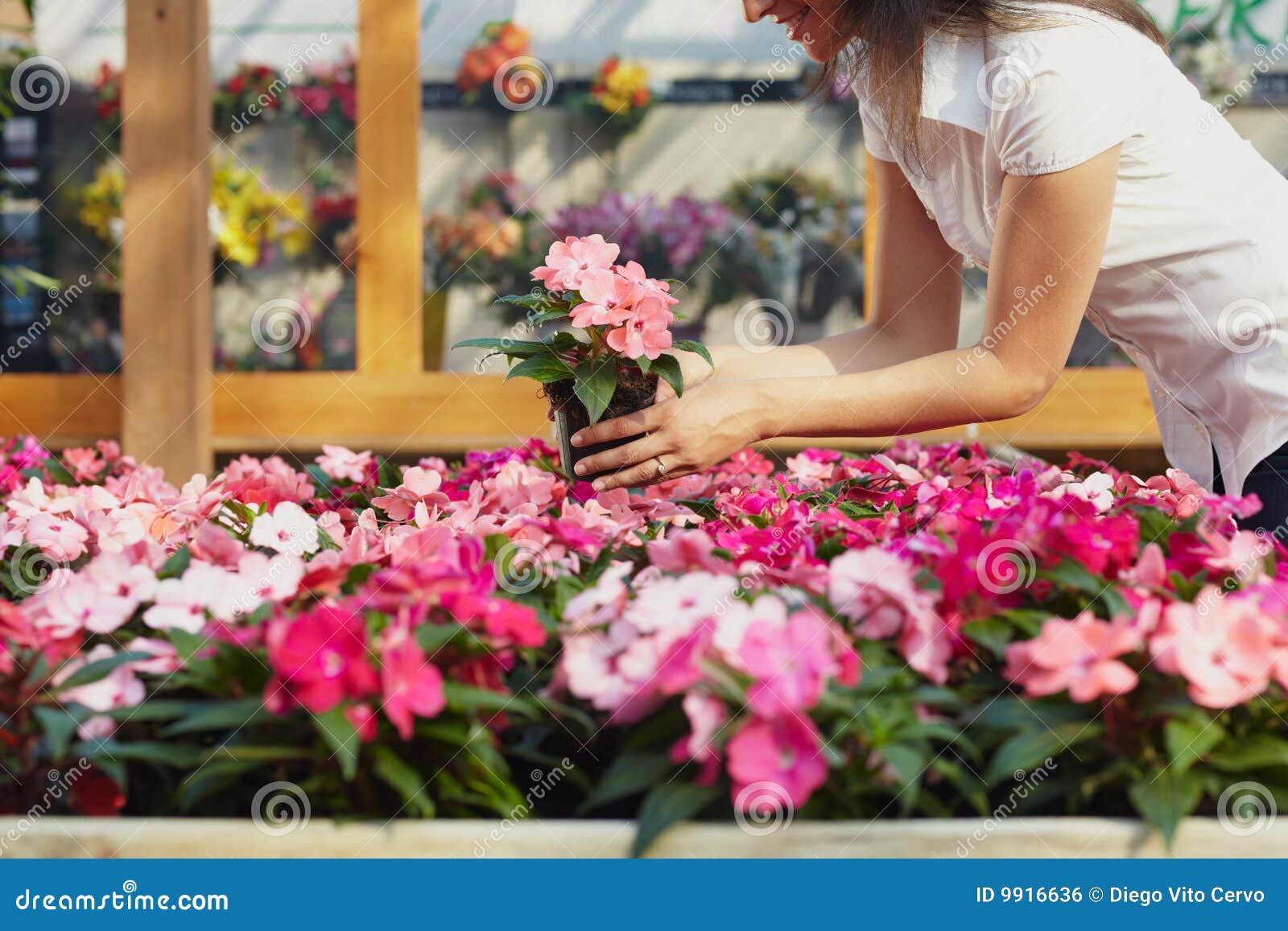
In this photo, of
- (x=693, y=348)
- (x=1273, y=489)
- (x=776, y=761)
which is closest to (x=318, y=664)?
(x=776, y=761)

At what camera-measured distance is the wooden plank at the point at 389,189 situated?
3.48 m

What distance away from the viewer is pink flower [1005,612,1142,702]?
0.74m

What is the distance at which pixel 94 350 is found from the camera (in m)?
3.65

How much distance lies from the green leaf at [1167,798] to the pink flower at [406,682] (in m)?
0.46

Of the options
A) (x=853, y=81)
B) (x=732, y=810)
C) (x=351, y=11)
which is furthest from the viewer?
(x=351, y=11)

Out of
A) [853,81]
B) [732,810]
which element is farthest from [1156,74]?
[732,810]

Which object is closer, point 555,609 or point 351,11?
point 555,609

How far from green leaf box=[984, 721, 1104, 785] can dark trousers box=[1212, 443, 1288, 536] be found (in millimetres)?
816

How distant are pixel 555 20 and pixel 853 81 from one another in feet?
7.80

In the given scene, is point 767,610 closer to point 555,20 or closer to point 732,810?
point 732,810
